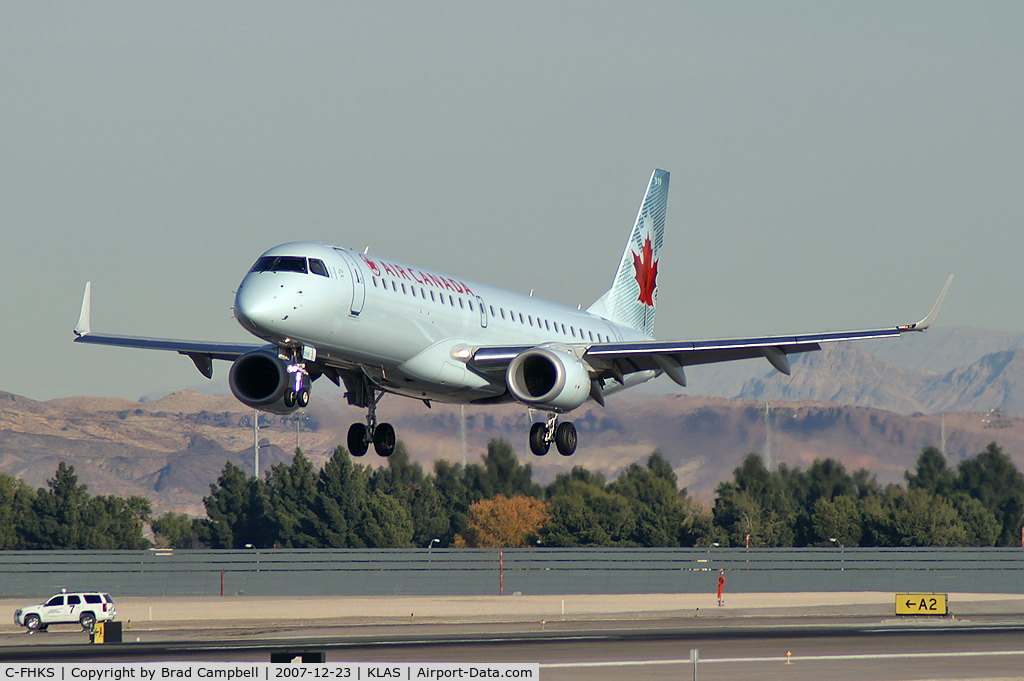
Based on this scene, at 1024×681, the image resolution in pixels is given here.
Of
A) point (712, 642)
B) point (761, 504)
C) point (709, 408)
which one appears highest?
point (709, 408)

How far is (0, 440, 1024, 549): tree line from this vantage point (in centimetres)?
10488

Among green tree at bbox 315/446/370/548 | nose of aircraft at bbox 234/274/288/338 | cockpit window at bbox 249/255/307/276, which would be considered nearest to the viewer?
nose of aircraft at bbox 234/274/288/338

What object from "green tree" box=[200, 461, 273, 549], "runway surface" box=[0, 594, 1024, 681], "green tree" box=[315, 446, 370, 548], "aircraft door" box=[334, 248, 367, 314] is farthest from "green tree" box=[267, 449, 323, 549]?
"aircraft door" box=[334, 248, 367, 314]

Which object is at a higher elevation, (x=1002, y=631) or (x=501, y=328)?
(x=501, y=328)

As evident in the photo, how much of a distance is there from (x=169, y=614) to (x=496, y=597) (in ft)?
67.0

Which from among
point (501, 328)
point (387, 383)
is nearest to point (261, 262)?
point (387, 383)

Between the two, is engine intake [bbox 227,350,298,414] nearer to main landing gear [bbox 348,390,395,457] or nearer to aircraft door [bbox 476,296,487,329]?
main landing gear [bbox 348,390,395,457]

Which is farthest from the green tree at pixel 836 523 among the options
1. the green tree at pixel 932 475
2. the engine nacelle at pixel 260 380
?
the engine nacelle at pixel 260 380

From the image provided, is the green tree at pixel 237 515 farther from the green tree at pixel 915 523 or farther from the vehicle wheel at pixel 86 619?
the vehicle wheel at pixel 86 619

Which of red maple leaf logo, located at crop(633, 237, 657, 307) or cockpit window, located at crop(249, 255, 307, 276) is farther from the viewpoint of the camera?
red maple leaf logo, located at crop(633, 237, 657, 307)

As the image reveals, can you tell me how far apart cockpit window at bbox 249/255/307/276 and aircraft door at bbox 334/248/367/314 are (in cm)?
146

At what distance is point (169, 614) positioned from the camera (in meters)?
68.8

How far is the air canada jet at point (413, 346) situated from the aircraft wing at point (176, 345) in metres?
0.05

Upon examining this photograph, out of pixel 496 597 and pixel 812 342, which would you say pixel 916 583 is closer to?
pixel 496 597
